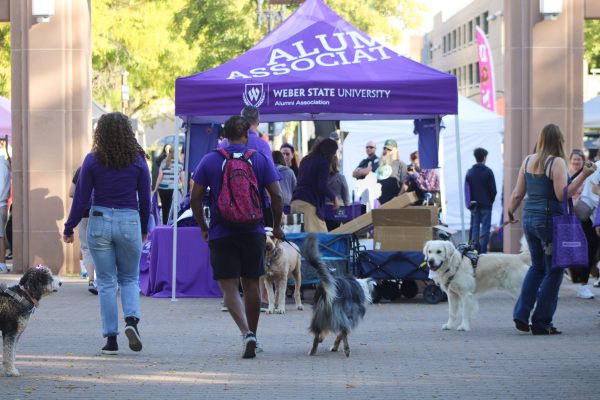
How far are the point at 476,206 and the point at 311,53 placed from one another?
6037 mm

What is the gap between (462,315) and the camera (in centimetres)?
1149

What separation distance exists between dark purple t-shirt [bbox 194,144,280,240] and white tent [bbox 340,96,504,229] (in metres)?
16.0

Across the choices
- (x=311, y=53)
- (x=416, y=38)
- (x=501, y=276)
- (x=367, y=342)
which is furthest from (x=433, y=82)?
(x=416, y=38)

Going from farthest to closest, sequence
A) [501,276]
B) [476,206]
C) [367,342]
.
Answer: [476,206] → [501,276] → [367,342]

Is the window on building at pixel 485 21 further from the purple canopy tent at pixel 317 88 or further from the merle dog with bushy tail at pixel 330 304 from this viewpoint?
the merle dog with bushy tail at pixel 330 304

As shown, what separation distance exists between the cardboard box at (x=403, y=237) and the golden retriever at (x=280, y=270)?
1.30 metres

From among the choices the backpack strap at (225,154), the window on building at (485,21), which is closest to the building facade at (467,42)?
the window on building at (485,21)

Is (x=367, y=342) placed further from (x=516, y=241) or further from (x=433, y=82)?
(x=516, y=241)

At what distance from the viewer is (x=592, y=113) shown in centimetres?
2347

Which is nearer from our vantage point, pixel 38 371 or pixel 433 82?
pixel 38 371

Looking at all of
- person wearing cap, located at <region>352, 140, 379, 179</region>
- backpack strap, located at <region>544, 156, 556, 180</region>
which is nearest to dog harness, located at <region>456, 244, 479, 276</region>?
backpack strap, located at <region>544, 156, 556, 180</region>

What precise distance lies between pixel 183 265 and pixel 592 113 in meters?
11.7

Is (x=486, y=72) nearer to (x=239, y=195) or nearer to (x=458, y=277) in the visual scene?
(x=458, y=277)

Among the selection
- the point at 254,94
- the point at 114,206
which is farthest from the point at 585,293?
the point at 114,206
